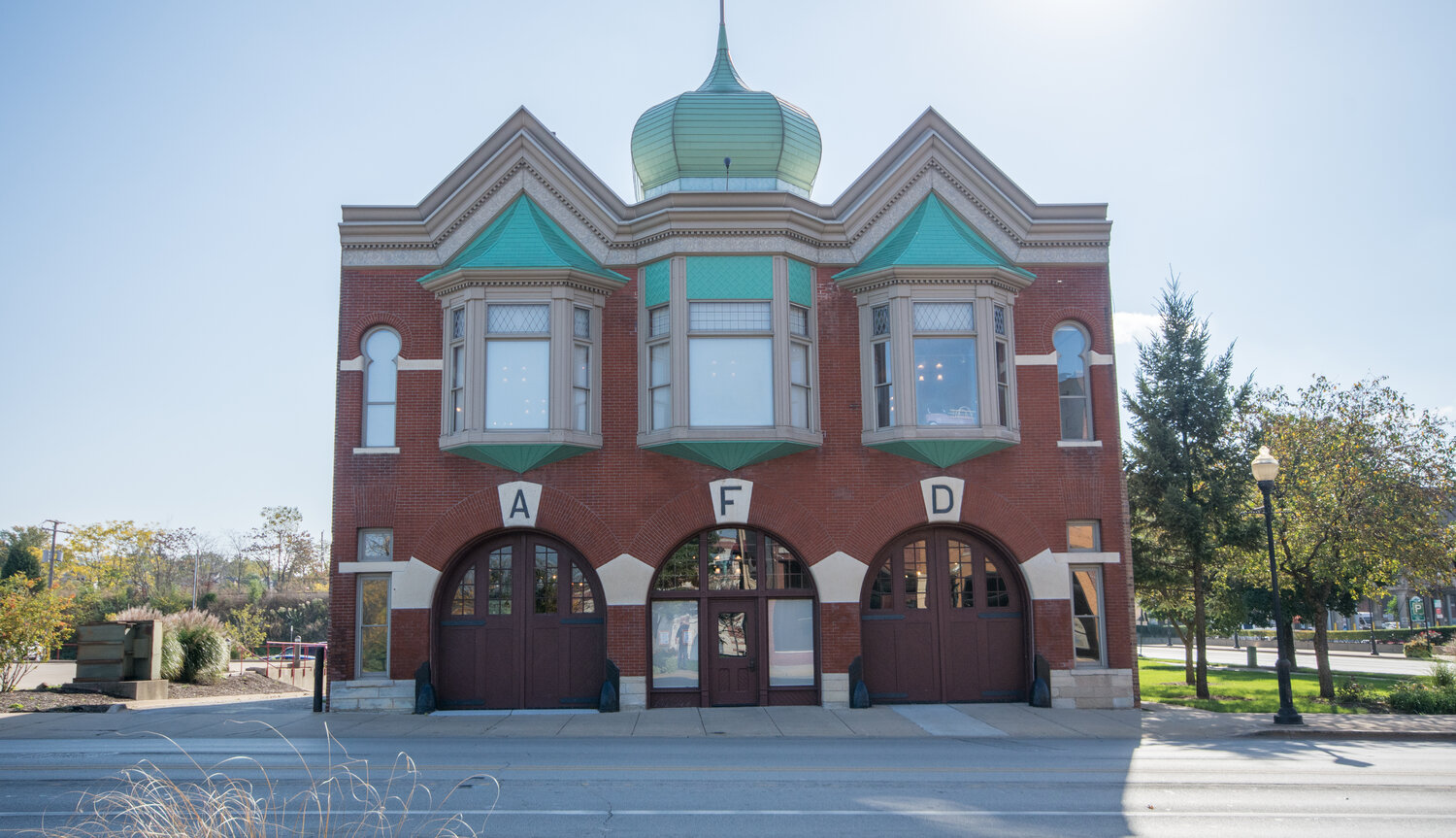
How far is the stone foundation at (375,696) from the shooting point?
18.8m

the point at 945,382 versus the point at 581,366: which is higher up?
the point at 581,366

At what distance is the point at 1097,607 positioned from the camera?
19906mm

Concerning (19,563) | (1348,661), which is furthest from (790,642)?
(19,563)

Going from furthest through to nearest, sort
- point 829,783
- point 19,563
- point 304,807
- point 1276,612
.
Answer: point 19,563
point 1276,612
point 829,783
point 304,807

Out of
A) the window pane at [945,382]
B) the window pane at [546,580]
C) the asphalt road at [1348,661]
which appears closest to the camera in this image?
the window pane at [945,382]

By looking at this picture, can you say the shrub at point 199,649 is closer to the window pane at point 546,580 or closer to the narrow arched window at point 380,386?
the narrow arched window at point 380,386

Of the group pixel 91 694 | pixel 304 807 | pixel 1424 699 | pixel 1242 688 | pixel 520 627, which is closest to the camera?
pixel 304 807

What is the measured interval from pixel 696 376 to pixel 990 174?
7.37 m

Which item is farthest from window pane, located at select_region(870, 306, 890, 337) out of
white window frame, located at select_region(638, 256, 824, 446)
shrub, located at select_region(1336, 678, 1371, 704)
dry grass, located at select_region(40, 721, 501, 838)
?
shrub, located at select_region(1336, 678, 1371, 704)

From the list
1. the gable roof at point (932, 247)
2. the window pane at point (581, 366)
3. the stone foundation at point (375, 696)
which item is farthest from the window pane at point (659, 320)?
the stone foundation at point (375, 696)

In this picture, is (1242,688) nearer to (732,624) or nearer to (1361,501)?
(1361,501)

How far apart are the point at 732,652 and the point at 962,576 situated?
4.70 metres

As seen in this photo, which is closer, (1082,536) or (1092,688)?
(1092,688)

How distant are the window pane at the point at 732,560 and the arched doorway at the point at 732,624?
A: 18 mm
